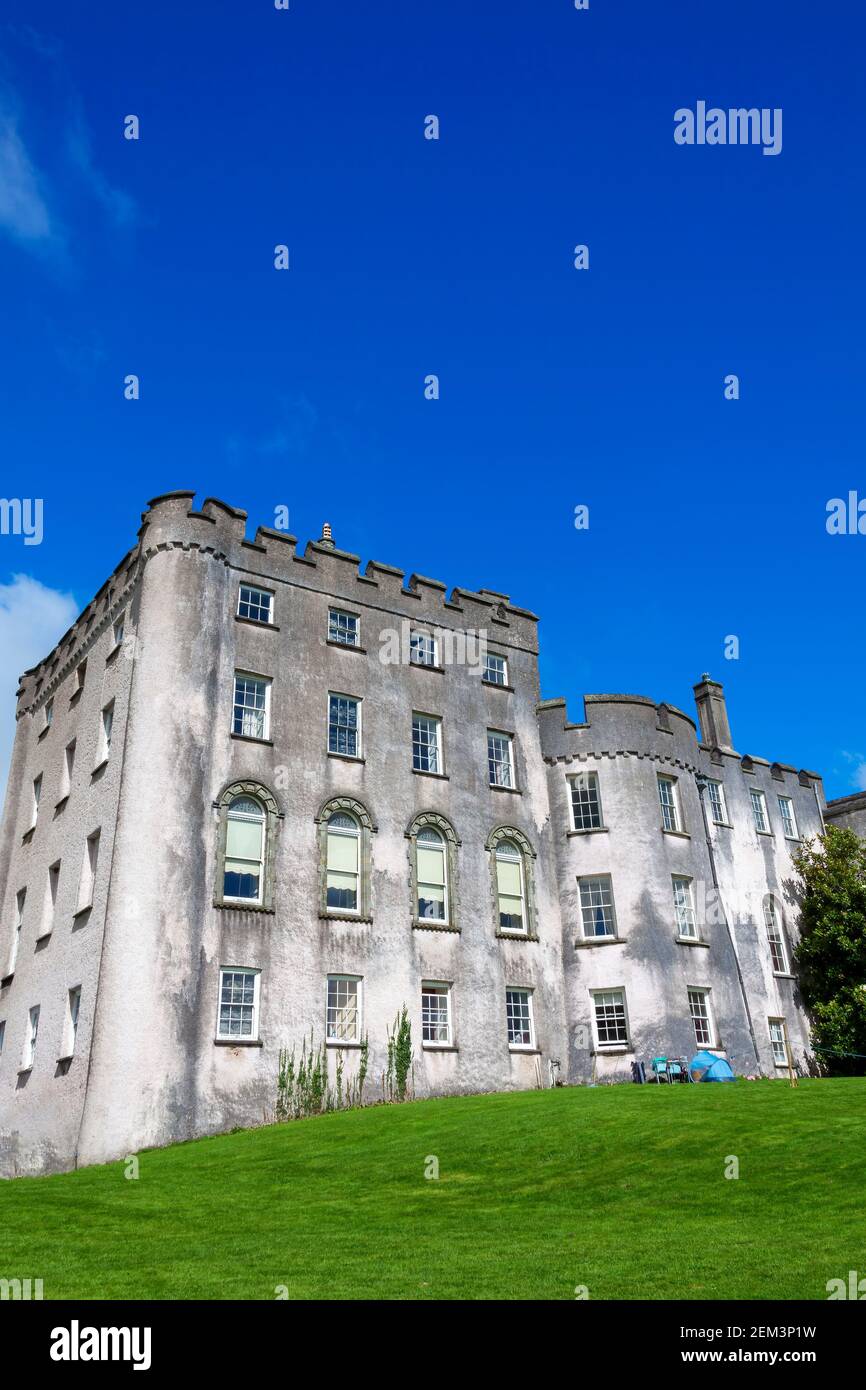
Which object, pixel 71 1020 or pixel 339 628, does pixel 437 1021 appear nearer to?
pixel 71 1020

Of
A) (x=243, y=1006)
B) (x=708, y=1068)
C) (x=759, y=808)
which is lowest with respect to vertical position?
(x=708, y=1068)

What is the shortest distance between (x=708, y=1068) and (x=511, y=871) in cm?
835

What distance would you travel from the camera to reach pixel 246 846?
29312 millimetres

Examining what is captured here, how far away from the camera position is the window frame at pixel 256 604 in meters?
32.2

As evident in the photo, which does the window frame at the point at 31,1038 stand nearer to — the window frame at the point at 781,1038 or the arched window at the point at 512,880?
the arched window at the point at 512,880

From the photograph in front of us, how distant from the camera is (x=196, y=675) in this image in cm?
3019

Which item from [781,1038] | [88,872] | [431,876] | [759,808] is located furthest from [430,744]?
[781,1038]

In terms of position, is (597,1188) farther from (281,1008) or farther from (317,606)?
(317,606)

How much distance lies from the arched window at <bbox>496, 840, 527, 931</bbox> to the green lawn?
402 inches

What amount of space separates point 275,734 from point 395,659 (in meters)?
5.76

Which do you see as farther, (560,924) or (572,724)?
(572,724)

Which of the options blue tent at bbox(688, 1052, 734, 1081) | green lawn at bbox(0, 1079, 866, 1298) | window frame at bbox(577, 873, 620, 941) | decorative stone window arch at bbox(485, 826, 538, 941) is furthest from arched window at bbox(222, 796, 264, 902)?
blue tent at bbox(688, 1052, 734, 1081)

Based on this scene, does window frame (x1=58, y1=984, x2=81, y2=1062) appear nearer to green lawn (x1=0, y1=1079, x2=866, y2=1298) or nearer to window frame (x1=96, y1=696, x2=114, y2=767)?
green lawn (x1=0, y1=1079, x2=866, y2=1298)

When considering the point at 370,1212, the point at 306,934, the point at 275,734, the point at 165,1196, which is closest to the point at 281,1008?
the point at 306,934
